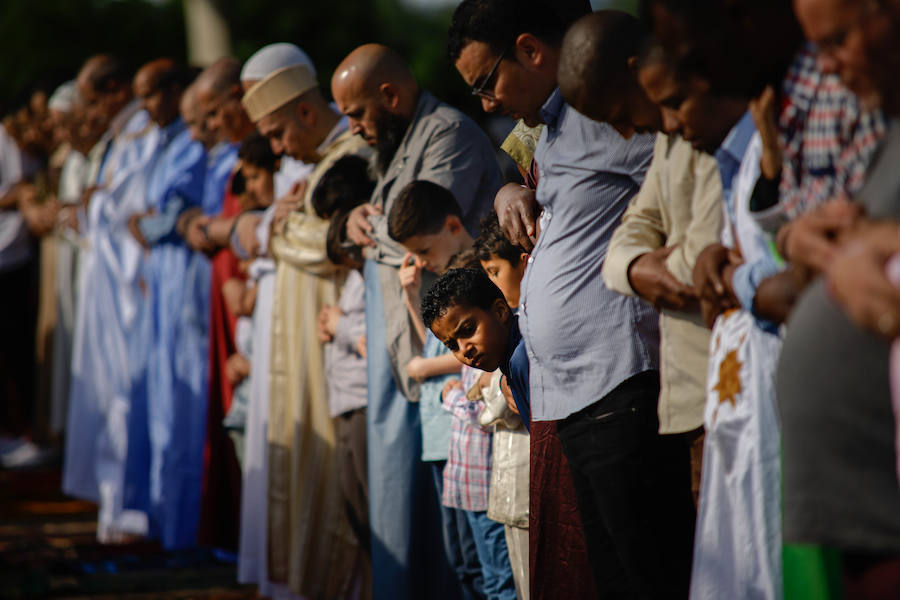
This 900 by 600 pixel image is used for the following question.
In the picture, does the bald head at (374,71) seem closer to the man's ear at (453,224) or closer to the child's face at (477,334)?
the man's ear at (453,224)

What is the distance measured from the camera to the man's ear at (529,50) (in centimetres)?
359

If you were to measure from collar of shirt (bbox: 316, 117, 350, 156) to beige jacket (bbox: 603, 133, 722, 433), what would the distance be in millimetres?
2532

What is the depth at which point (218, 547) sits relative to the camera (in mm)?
6469

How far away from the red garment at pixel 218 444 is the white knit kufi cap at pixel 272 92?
1.08 meters

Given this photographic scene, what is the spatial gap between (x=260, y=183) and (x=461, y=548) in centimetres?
241

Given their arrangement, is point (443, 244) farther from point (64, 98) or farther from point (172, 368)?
point (64, 98)

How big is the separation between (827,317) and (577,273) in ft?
3.97

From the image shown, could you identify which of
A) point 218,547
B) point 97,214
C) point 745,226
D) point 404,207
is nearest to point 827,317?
point 745,226

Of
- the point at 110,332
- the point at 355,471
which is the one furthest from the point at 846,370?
the point at 110,332

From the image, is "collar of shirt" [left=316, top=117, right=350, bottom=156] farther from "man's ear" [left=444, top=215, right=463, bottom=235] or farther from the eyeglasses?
the eyeglasses

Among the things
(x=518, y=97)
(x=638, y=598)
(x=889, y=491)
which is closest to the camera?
(x=889, y=491)

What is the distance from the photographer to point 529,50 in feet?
11.8

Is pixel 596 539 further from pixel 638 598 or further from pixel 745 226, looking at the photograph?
pixel 745 226

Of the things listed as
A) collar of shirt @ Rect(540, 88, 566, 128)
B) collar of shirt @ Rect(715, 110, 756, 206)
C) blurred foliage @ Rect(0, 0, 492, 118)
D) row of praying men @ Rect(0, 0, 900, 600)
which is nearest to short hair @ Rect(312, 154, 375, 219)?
row of praying men @ Rect(0, 0, 900, 600)
